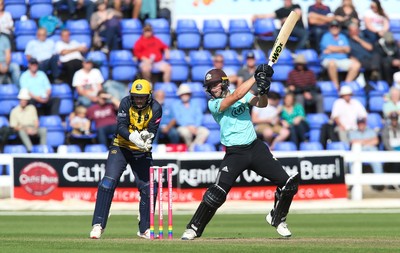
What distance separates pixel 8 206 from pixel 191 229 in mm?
9277

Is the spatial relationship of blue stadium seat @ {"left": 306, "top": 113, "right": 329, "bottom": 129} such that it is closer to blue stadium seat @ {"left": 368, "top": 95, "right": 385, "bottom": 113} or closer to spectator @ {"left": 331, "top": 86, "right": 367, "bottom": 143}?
spectator @ {"left": 331, "top": 86, "right": 367, "bottom": 143}

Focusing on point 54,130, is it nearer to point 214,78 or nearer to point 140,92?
point 140,92

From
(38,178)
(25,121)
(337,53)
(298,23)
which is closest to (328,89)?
(337,53)

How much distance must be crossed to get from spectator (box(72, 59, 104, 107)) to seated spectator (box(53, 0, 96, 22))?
1937 mm

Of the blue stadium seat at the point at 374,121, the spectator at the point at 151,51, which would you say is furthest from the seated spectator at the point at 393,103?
the spectator at the point at 151,51

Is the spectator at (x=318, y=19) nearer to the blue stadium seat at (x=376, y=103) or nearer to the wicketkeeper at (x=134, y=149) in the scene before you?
the blue stadium seat at (x=376, y=103)

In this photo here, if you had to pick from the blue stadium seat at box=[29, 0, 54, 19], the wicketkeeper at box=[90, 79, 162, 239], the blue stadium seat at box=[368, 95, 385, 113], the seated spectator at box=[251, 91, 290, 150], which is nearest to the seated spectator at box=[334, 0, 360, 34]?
the blue stadium seat at box=[368, 95, 385, 113]

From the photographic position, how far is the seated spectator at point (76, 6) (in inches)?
996

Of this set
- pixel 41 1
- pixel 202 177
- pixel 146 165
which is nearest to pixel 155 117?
pixel 146 165

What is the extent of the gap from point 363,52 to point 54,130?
754 cm

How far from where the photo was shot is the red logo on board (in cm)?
2172

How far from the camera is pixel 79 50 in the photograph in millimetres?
24344

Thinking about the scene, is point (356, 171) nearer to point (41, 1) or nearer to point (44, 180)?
point (44, 180)

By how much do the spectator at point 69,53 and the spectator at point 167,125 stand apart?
2.15 metres
